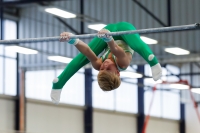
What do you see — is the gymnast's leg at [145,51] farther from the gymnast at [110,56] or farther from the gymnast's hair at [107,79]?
the gymnast's hair at [107,79]

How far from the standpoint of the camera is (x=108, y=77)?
4375mm

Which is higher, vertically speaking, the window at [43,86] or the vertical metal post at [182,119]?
the window at [43,86]

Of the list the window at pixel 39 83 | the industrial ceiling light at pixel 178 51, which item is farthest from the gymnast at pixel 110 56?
the window at pixel 39 83

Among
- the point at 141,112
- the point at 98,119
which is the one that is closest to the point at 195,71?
the point at 141,112

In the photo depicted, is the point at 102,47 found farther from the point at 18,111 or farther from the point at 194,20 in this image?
the point at 18,111

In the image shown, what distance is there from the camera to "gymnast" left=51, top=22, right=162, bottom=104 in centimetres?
443

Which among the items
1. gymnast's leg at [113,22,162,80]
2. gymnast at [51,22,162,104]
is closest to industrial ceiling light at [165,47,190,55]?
gymnast at [51,22,162,104]

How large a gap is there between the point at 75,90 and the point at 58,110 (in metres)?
0.94

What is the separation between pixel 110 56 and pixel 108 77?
1.04 feet

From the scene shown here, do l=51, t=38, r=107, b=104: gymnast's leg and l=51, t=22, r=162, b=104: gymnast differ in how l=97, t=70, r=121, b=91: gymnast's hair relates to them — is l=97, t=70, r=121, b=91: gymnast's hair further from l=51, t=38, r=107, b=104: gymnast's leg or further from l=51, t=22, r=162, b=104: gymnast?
l=51, t=38, r=107, b=104: gymnast's leg

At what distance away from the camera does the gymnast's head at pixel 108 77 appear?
4.38 m

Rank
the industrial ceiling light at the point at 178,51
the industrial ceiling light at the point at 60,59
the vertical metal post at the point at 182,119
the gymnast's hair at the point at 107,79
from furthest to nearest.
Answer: the vertical metal post at the point at 182,119 → the industrial ceiling light at the point at 60,59 → the industrial ceiling light at the point at 178,51 → the gymnast's hair at the point at 107,79

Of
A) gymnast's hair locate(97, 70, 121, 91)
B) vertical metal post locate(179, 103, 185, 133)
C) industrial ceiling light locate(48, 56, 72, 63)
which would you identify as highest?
industrial ceiling light locate(48, 56, 72, 63)

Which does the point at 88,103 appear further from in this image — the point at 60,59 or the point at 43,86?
the point at 60,59
